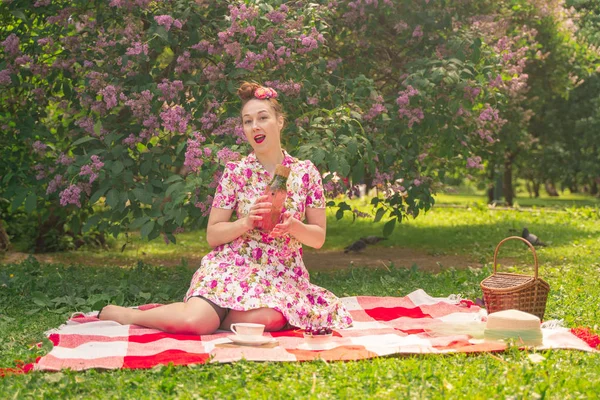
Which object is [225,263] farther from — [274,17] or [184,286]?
[274,17]

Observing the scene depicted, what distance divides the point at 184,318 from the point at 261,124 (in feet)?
3.82

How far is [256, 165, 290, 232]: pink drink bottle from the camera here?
14.5 ft

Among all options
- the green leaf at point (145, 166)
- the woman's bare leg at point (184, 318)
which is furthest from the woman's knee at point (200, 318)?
the green leaf at point (145, 166)

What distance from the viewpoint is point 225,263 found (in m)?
4.60

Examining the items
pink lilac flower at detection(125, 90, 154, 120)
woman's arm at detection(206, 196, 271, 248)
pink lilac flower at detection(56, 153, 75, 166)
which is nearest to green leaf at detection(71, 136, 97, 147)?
pink lilac flower at detection(56, 153, 75, 166)

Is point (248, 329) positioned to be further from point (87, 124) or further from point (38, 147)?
point (38, 147)

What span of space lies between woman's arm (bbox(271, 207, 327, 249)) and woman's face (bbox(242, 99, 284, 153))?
1.53 ft

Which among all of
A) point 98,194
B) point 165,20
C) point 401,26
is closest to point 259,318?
point 98,194

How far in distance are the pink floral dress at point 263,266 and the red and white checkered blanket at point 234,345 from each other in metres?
0.17

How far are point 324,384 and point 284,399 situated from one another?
0.84ft

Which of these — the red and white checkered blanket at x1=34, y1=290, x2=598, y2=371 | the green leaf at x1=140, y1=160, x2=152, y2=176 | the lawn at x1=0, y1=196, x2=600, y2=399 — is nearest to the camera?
the lawn at x1=0, y1=196, x2=600, y2=399

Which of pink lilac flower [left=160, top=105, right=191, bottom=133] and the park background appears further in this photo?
pink lilac flower [left=160, top=105, right=191, bottom=133]

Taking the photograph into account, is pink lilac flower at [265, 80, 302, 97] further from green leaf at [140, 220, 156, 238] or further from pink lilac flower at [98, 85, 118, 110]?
green leaf at [140, 220, 156, 238]

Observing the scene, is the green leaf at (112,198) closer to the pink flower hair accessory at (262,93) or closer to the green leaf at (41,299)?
the green leaf at (41,299)
